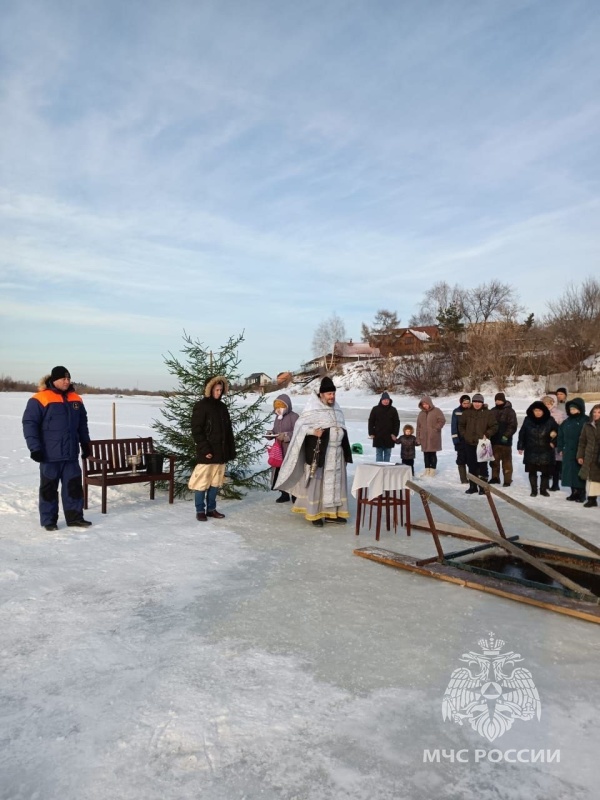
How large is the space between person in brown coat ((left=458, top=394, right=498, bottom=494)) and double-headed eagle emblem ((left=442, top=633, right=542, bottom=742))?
21.7 feet

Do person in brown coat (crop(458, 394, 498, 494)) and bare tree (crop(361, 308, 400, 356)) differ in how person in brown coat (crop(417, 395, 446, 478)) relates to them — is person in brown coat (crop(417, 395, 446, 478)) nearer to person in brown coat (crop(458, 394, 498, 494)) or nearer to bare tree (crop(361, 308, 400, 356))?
person in brown coat (crop(458, 394, 498, 494))

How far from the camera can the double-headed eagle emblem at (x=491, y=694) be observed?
9.91ft

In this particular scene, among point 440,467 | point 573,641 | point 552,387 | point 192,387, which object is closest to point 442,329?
point 552,387

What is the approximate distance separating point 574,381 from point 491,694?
123ft

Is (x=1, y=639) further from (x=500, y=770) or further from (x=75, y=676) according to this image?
(x=500, y=770)

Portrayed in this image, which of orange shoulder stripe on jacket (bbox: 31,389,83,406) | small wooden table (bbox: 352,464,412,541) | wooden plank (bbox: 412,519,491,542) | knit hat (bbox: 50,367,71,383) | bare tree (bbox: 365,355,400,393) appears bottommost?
wooden plank (bbox: 412,519,491,542)

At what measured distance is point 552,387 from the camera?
1473 inches

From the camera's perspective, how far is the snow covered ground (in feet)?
8.43

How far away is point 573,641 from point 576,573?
75.9 inches

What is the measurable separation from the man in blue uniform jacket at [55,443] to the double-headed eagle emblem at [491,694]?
16.6ft

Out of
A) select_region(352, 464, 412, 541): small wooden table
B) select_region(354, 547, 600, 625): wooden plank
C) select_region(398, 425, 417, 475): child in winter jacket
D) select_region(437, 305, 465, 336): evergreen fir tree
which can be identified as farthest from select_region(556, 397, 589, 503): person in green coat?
select_region(437, 305, 465, 336): evergreen fir tree

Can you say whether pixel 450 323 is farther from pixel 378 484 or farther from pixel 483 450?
pixel 378 484

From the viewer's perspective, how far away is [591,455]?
8516 millimetres
